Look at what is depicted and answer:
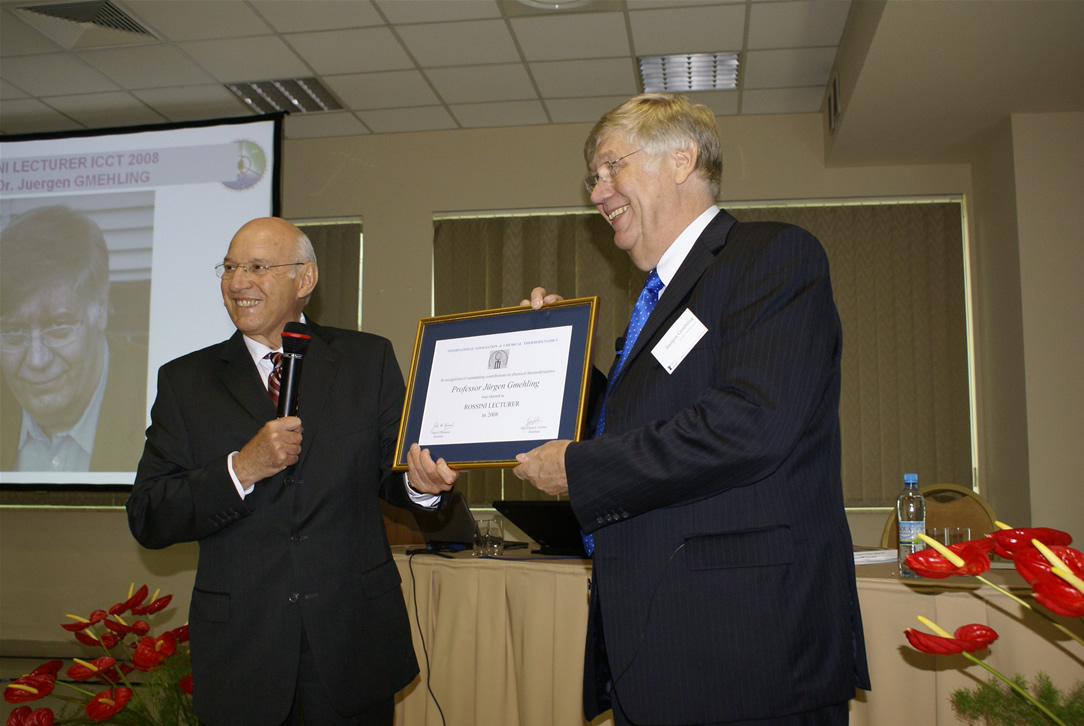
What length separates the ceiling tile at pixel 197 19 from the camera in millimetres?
4473

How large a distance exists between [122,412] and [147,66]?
232 centimetres

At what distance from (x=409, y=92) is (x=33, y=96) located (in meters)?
2.66

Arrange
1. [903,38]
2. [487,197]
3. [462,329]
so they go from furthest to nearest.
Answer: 1. [487,197]
2. [903,38]
3. [462,329]

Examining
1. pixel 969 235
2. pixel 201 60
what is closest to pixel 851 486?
pixel 969 235

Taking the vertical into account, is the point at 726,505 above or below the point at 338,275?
below

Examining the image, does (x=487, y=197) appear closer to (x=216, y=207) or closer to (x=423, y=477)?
(x=216, y=207)

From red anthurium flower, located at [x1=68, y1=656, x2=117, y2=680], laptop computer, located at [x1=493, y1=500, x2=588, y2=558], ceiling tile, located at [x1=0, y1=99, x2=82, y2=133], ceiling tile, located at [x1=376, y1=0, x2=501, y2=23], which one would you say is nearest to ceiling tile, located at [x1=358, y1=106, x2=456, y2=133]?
ceiling tile, located at [x1=376, y1=0, x2=501, y2=23]

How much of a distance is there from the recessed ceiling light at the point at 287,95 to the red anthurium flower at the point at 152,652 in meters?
4.23

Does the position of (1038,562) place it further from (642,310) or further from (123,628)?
(123,628)

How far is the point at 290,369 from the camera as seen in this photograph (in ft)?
5.85

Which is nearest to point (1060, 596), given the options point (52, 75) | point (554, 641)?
point (554, 641)

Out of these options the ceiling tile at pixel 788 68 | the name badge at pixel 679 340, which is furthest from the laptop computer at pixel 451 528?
the ceiling tile at pixel 788 68

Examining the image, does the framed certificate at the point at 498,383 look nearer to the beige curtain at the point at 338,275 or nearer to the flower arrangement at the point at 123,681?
the flower arrangement at the point at 123,681

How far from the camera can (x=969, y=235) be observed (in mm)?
5652
